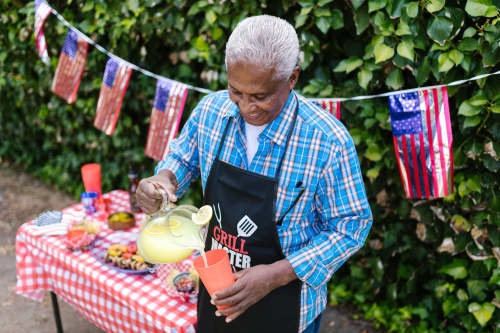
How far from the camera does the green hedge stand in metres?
2.17

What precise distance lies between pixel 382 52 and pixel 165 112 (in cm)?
140

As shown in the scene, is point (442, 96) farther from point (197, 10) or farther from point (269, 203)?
point (197, 10)

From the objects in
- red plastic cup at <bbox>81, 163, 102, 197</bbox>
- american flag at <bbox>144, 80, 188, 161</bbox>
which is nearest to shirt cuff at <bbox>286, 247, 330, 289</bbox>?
american flag at <bbox>144, 80, 188, 161</bbox>

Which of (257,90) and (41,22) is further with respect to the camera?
(41,22)

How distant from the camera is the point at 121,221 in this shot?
2533 mm

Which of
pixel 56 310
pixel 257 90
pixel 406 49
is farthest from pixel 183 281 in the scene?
pixel 406 49

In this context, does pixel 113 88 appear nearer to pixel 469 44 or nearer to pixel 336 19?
pixel 336 19

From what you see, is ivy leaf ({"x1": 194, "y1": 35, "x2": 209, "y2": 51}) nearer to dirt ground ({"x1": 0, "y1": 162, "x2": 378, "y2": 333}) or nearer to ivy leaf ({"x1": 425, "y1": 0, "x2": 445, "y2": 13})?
ivy leaf ({"x1": 425, "y1": 0, "x2": 445, "y2": 13})

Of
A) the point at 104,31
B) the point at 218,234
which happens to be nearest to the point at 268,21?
the point at 218,234

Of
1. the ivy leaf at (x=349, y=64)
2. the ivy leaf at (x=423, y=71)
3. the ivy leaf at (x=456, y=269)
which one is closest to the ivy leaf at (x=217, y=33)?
the ivy leaf at (x=349, y=64)

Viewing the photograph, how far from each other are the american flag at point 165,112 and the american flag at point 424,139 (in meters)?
1.33

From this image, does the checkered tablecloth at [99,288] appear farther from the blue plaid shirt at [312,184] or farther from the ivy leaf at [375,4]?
the ivy leaf at [375,4]

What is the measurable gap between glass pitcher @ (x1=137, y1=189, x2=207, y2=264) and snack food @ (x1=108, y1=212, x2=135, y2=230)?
870 millimetres

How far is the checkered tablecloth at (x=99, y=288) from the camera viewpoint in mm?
1911
